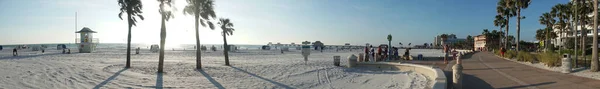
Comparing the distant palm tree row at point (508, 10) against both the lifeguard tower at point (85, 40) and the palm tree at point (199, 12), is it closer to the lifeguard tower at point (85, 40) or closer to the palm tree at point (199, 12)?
the palm tree at point (199, 12)

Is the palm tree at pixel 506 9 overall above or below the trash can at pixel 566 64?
above

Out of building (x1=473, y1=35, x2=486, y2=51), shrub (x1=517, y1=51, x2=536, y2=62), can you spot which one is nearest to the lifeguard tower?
shrub (x1=517, y1=51, x2=536, y2=62)

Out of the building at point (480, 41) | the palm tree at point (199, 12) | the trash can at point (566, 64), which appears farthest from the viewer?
the building at point (480, 41)

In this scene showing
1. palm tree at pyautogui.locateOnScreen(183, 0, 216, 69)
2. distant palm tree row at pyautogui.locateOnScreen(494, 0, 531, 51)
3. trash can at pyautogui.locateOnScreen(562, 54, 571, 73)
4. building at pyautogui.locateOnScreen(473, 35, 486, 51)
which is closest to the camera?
trash can at pyautogui.locateOnScreen(562, 54, 571, 73)

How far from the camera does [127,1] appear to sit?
1786 cm

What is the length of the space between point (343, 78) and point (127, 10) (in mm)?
11633

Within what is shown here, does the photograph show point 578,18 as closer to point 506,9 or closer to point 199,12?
point 506,9

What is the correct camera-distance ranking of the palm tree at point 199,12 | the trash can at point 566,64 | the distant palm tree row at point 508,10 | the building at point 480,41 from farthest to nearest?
the building at point 480,41 < the distant palm tree row at point 508,10 < the palm tree at point 199,12 < the trash can at point 566,64

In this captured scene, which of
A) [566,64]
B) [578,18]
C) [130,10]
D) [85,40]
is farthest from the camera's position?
[85,40]

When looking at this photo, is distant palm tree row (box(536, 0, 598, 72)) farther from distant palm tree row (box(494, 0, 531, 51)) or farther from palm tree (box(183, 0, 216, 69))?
palm tree (box(183, 0, 216, 69))

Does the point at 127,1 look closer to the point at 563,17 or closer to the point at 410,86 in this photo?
the point at 410,86

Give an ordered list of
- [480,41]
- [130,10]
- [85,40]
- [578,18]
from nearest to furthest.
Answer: [130,10], [578,18], [85,40], [480,41]

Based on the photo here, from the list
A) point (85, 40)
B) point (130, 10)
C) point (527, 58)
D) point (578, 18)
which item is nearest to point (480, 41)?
point (578, 18)

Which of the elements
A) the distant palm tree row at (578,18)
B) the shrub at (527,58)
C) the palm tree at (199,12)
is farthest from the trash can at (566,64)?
the palm tree at (199,12)
